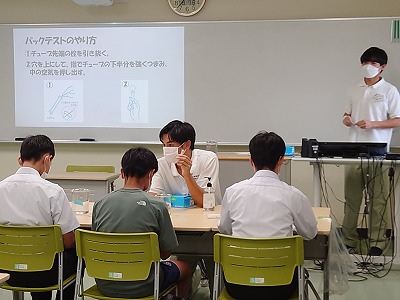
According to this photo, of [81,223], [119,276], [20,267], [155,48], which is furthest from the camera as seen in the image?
[155,48]

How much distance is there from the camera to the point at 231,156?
5.02 metres

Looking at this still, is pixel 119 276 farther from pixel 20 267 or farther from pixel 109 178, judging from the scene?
pixel 109 178

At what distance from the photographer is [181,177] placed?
380cm

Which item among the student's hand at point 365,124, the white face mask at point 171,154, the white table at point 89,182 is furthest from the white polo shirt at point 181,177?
the student's hand at point 365,124

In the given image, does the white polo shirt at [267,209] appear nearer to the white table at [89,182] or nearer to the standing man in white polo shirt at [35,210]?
the standing man in white polo shirt at [35,210]

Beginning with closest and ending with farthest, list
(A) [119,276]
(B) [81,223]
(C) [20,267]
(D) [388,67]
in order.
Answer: (A) [119,276], (C) [20,267], (B) [81,223], (D) [388,67]

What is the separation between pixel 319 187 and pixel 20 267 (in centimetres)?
271

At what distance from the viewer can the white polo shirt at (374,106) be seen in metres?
5.13

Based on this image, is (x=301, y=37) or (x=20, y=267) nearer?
(x=20, y=267)

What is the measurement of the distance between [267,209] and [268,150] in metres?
0.31

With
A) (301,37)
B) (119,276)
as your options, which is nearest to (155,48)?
(301,37)

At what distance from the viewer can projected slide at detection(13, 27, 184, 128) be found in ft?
19.5

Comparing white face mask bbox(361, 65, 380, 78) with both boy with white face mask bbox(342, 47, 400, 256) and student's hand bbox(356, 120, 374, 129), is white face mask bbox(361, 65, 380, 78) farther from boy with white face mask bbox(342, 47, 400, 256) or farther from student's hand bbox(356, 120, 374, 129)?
student's hand bbox(356, 120, 374, 129)

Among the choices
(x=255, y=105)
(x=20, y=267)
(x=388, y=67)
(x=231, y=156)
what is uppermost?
(x=388, y=67)
